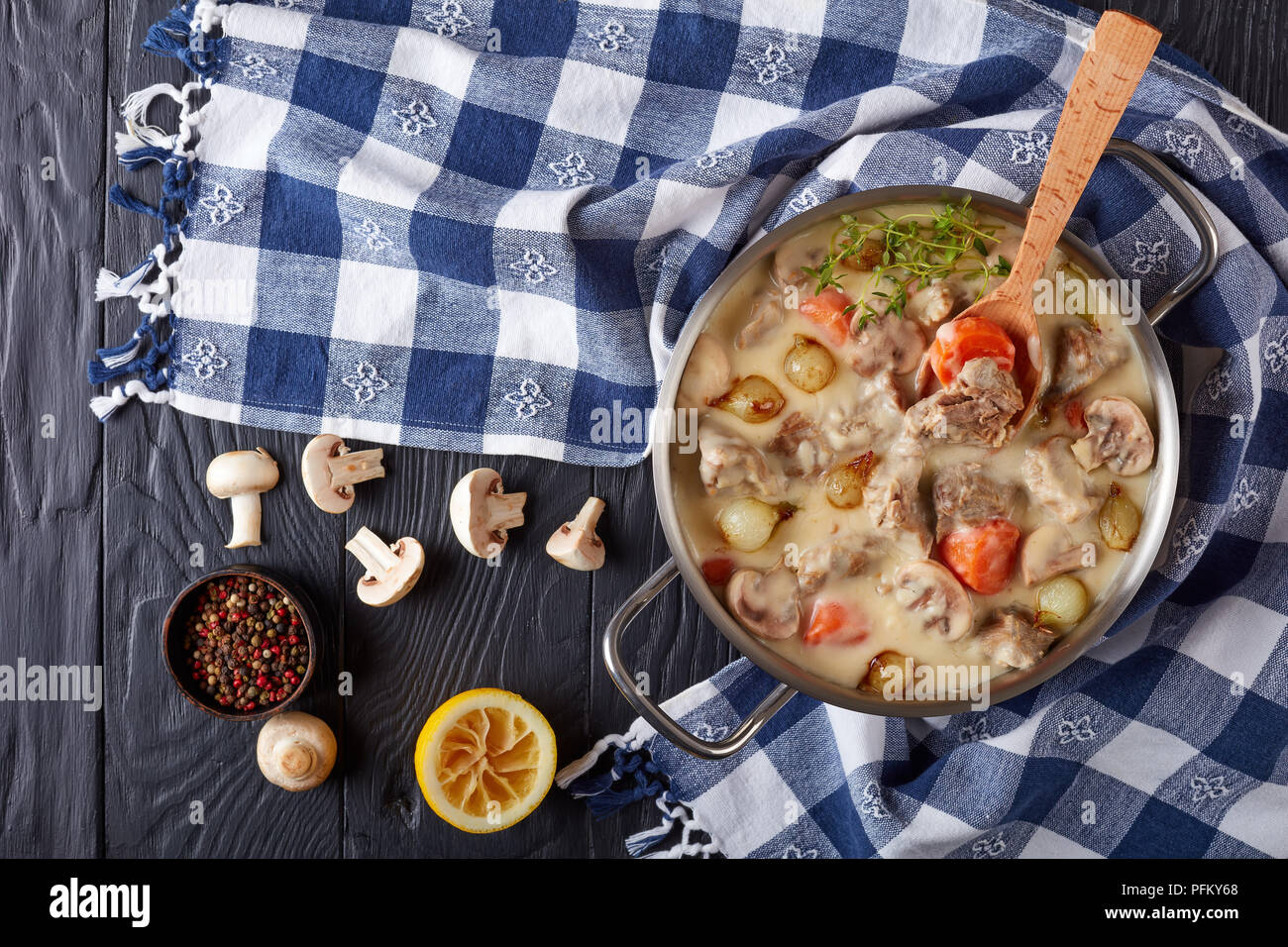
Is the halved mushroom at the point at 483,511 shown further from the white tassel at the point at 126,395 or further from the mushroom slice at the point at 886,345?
the mushroom slice at the point at 886,345

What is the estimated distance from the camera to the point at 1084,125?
161 cm

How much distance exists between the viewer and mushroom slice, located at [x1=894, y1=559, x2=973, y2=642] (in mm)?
1738

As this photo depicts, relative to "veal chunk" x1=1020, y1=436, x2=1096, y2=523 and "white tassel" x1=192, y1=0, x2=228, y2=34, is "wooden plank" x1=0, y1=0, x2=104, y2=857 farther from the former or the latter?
"veal chunk" x1=1020, y1=436, x2=1096, y2=523

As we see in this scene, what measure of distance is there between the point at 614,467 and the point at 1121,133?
1256 mm

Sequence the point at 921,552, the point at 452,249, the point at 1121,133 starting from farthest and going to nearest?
1. the point at 452,249
2. the point at 1121,133
3. the point at 921,552

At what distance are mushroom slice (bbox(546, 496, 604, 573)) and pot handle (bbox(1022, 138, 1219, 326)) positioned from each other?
1186 mm

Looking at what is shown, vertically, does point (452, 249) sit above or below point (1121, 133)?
below

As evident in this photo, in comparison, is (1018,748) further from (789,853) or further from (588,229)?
(588,229)

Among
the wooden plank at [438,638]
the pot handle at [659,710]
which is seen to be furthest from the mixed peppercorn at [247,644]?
the pot handle at [659,710]

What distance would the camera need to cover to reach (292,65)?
212 cm

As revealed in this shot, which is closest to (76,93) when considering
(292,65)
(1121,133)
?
(292,65)

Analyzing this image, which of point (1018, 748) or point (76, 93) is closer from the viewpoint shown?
point (1018, 748)

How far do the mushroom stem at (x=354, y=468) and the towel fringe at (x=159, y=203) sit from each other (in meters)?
0.41

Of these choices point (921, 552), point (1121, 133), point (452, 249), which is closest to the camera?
point (921, 552)
